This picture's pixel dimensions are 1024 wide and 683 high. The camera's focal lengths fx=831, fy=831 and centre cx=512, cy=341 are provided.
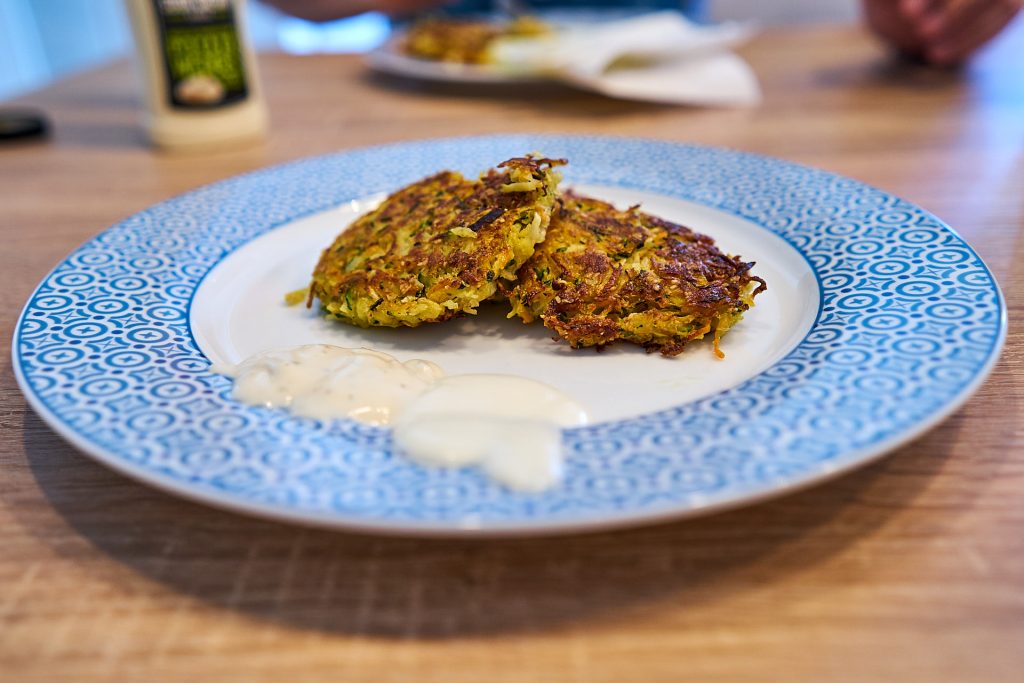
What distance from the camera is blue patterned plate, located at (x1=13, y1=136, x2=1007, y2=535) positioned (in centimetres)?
83

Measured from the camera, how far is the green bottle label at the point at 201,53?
228 centimetres

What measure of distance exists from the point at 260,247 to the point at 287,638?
3.51ft

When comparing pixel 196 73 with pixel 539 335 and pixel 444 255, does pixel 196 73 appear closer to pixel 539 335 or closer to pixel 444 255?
pixel 444 255

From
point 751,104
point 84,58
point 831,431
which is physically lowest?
point 84,58

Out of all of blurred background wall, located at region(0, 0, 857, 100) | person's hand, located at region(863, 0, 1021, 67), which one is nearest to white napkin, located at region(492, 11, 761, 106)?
person's hand, located at region(863, 0, 1021, 67)

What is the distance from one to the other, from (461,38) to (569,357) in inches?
90.0

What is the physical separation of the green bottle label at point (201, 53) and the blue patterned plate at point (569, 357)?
0.60m

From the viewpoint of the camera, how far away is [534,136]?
2.17 m

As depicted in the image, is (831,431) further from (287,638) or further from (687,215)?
(687,215)

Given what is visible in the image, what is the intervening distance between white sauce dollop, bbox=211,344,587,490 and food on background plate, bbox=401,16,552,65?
7.22 feet

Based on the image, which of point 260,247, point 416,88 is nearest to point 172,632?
point 260,247

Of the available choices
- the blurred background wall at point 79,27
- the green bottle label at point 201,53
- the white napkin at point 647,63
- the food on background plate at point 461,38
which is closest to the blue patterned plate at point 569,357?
the green bottle label at point 201,53

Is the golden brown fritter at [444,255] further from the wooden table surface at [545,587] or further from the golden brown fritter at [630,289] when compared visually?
the wooden table surface at [545,587]

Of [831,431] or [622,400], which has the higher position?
[831,431]
